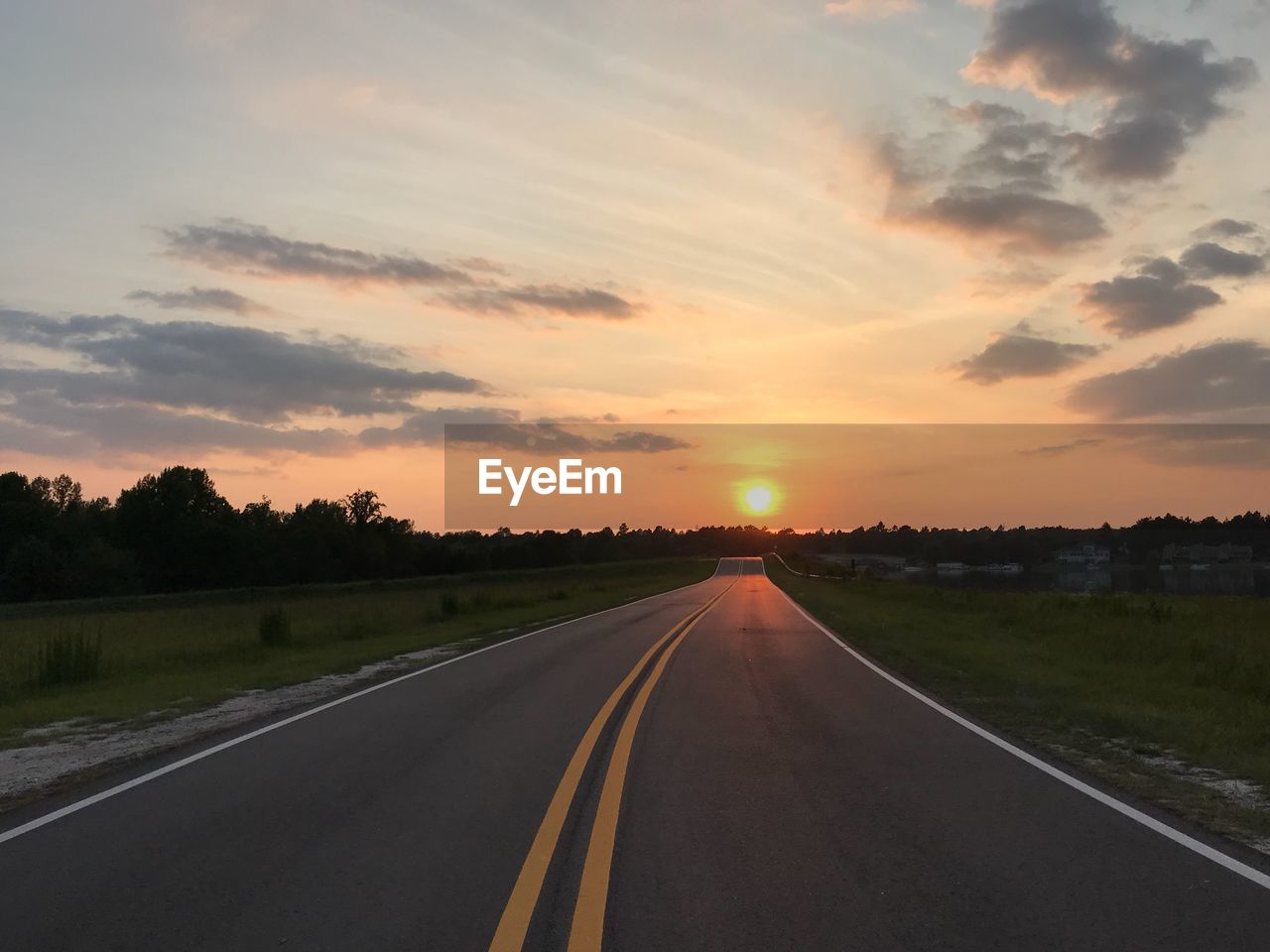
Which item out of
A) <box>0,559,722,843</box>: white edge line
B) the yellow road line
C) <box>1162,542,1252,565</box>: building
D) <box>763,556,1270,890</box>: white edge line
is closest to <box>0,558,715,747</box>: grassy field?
<box>0,559,722,843</box>: white edge line

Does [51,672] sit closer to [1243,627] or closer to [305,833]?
[305,833]

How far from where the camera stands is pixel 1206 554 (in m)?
110

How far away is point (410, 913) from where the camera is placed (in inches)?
211

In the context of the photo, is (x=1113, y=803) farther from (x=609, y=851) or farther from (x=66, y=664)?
(x=66, y=664)

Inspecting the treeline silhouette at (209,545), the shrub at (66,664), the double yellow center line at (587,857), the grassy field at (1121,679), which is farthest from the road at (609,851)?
the treeline silhouette at (209,545)

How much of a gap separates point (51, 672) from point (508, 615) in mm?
19257

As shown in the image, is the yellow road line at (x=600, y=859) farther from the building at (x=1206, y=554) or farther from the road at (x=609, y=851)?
the building at (x=1206, y=554)

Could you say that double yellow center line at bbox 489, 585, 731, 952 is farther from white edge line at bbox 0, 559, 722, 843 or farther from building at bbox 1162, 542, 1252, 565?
building at bbox 1162, 542, 1252, 565

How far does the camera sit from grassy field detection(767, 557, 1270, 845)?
9.38 meters

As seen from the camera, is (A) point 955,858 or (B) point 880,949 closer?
(B) point 880,949

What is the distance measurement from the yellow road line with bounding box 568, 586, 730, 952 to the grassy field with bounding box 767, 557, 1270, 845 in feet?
14.4

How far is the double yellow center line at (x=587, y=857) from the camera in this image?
198 inches

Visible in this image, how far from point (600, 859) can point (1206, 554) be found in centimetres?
12222

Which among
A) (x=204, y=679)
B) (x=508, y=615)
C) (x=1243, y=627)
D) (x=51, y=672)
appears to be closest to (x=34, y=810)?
(x=204, y=679)
